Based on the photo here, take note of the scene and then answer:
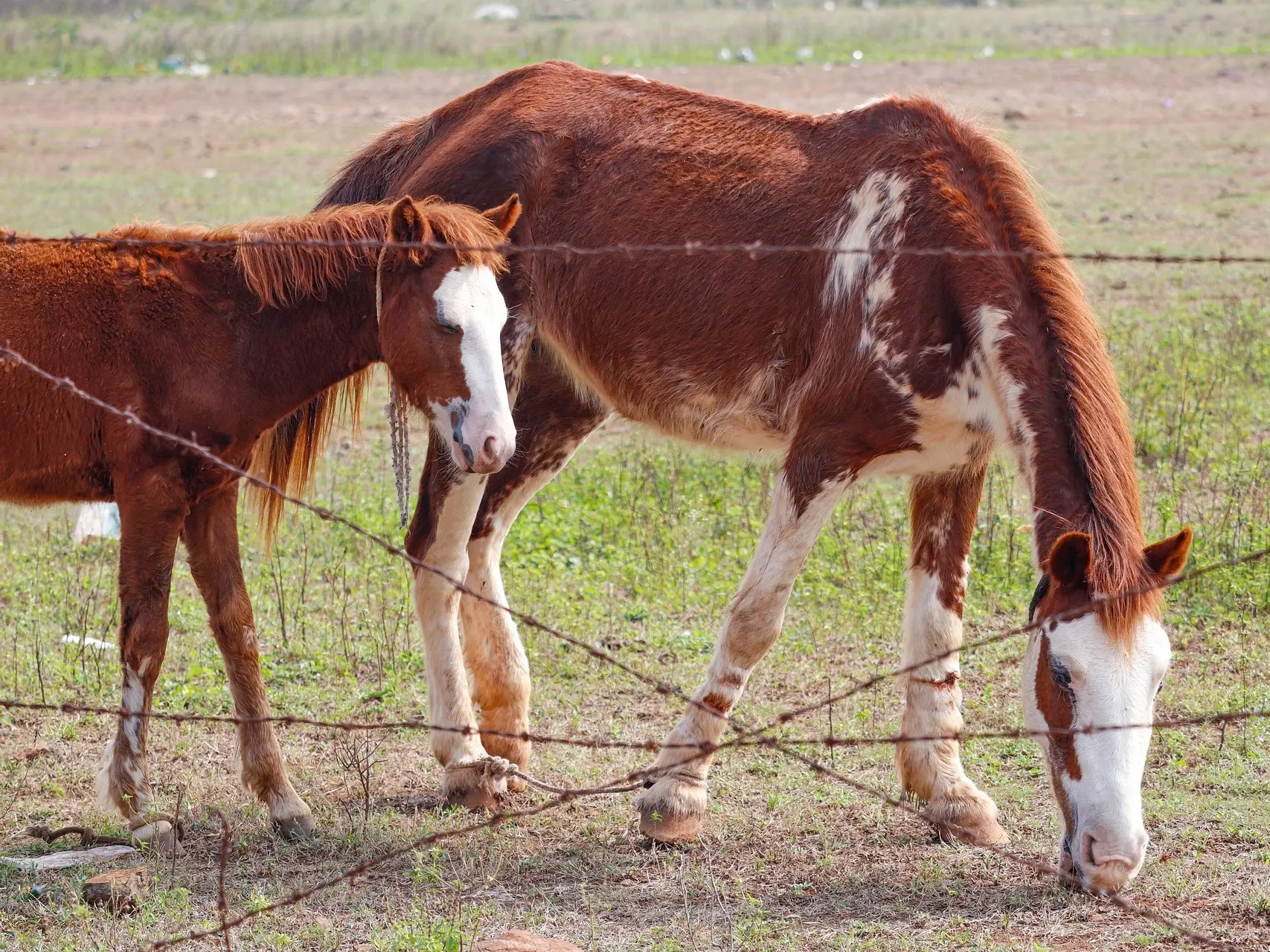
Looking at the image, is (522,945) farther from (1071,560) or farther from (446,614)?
(446,614)

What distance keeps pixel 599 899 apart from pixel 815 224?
241 centimetres

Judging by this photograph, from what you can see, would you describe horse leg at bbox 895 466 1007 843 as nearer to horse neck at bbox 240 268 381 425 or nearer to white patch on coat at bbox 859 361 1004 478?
white patch on coat at bbox 859 361 1004 478

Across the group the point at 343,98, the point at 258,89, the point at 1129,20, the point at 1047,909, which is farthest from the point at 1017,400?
the point at 1129,20

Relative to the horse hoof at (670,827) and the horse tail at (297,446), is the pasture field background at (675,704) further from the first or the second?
the horse tail at (297,446)

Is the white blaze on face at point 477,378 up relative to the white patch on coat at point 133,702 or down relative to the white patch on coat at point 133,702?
up

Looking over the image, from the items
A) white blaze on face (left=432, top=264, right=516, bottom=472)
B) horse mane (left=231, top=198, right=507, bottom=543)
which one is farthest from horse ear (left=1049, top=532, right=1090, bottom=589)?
horse mane (left=231, top=198, right=507, bottom=543)

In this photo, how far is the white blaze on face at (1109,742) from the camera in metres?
3.81

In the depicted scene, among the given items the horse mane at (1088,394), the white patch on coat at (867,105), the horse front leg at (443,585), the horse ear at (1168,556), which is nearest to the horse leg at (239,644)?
the horse front leg at (443,585)

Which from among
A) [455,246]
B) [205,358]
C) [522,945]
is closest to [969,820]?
[522,945]

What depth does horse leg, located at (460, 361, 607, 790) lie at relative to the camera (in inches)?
222

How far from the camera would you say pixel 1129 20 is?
1116 inches

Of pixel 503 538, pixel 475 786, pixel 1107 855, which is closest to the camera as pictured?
pixel 1107 855

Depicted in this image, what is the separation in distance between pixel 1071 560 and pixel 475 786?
2375mm

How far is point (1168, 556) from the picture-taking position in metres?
3.96
